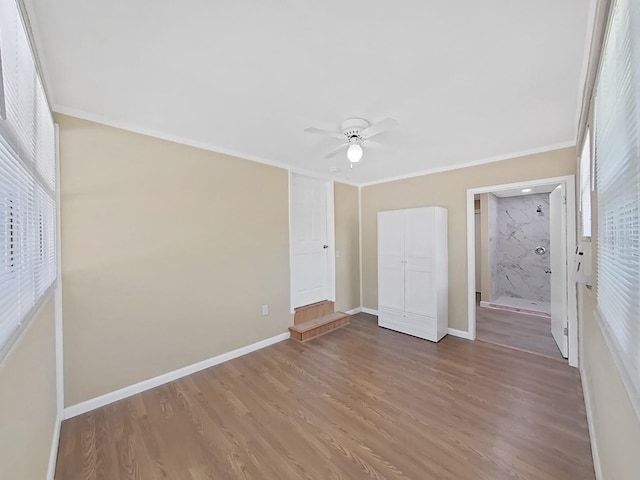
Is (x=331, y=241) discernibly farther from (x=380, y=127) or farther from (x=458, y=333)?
(x=380, y=127)

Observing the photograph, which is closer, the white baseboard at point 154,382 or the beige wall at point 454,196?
the white baseboard at point 154,382

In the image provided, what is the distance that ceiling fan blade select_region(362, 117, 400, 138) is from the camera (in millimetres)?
2047

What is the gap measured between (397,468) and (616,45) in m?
2.25

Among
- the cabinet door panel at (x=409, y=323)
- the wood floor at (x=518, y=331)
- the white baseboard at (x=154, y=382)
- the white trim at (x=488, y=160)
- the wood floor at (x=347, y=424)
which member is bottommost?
the wood floor at (x=347, y=424)

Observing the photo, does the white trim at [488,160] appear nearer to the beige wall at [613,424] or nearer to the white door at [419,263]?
the white door at [419,263]

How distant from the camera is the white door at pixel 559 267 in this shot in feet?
9.77

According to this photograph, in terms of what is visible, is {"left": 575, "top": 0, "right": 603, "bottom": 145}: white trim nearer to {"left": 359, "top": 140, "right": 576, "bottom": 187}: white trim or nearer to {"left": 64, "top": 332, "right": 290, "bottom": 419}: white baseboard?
{"left": 359, "top": 140, "right": 576, "bottom": 187}: white trim

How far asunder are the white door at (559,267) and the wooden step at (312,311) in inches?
113

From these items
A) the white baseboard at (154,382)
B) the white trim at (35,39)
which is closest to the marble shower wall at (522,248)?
the white baseboard at (154,382)

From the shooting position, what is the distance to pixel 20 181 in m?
1.18

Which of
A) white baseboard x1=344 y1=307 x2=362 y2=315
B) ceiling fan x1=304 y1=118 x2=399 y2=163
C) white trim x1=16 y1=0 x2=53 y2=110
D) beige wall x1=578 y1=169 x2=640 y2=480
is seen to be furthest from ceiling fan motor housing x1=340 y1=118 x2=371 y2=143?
white baseboard x1=344 y1=307 x2=362 y2=315

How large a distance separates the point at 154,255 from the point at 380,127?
2.35 m

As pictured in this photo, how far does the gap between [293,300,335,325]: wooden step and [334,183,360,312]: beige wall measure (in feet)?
0.84

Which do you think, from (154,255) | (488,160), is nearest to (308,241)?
(154,255)
